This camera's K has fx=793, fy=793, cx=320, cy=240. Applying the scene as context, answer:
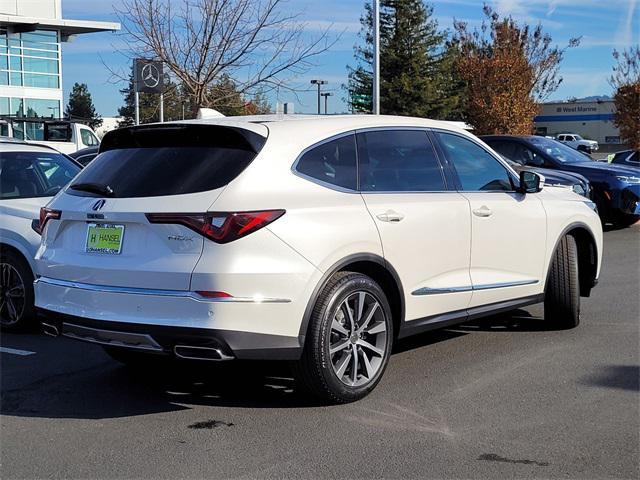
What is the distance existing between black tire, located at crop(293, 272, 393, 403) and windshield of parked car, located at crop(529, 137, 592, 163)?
1075 cm

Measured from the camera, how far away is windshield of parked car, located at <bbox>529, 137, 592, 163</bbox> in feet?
49.1

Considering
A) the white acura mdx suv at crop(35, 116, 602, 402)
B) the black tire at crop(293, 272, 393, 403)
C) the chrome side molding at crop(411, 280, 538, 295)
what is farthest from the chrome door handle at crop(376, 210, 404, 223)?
the chrome side molding at crop(411, 280, 538, 295)

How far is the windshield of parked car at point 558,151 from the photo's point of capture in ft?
49.1

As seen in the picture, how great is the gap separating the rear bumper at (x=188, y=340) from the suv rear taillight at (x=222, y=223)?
521 mm

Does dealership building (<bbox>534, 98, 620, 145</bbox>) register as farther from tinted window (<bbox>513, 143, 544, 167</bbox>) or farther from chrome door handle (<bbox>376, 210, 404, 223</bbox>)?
chrome door handle (<bbox>376, 210, 404, 223</bbox>)

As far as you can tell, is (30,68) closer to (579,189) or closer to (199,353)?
(579,189)

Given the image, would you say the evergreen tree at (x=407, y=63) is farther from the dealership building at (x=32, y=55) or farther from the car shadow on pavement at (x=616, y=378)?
the car shadow on pavement at (x=616, y=378)

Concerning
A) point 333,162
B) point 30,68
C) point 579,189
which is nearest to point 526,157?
point 579,189

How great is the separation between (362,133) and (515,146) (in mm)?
10388

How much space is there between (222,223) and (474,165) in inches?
101

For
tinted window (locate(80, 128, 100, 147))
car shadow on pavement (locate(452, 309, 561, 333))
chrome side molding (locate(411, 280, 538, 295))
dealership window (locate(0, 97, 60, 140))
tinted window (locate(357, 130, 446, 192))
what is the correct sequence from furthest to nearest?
dealership window (locate(0, 97, 60, 140)) < tinted window (locate(80, 128, 100, 147)) < car shadow on pavement (locate(452, 309, 561, 333)) < chrome side molding (locate(411, 280, 538, 295)) < tinted window (locate(357, 130, 446, 192))

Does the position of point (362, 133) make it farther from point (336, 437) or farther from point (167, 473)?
point (167, 473)

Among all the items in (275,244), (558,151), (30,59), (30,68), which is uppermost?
(30,59)

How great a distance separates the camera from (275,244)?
174 inches
